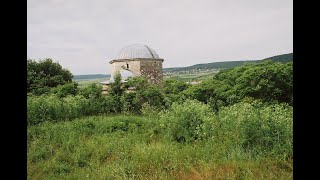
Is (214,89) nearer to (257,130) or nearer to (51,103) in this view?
(51,103)

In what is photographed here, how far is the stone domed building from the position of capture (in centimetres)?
2806

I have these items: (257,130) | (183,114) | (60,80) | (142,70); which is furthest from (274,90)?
(60,80)

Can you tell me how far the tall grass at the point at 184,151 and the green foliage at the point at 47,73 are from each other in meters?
17.0

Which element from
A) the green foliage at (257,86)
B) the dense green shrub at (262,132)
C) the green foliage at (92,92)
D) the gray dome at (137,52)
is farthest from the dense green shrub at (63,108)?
the gray dome at (137,52)

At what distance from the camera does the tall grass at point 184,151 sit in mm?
5367

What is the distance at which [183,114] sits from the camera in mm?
8719

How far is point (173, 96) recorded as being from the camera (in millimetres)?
16578

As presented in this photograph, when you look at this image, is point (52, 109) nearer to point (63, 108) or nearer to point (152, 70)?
point (63, 108)

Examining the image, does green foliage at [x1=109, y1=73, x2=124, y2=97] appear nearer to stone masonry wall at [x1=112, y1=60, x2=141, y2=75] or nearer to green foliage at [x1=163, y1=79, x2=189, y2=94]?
green foliage at [x1=163, y1=79, x2=189, y2=94]

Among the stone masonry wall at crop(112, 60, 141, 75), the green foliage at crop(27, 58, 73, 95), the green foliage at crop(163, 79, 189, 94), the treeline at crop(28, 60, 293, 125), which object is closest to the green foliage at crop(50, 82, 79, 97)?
the treeline at crop(28, 60, 293, 125)

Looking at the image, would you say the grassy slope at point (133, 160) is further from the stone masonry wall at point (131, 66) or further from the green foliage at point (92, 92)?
the stone masonry wall at point (131, 66)

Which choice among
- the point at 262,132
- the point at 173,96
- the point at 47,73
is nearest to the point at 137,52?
the point at 47,73

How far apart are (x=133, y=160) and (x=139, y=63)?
72.8 feet
